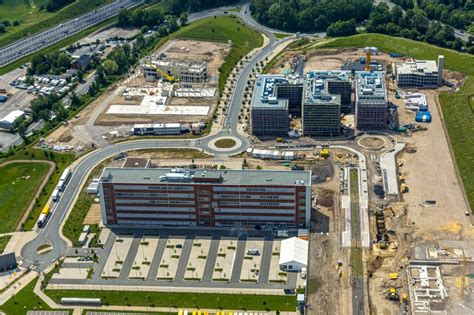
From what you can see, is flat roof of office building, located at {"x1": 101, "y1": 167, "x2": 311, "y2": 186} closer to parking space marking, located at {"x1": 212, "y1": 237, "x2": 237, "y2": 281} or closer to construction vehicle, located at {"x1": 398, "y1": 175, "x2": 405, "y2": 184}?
parking space marking, located at {"x1": 212, "y1": 237, "x2": 237, "y2": 281}

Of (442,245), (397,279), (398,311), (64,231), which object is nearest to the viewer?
(398,311)

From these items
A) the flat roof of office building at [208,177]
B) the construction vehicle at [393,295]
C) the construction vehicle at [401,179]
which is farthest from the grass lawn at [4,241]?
the construction vehicle at [401,179]

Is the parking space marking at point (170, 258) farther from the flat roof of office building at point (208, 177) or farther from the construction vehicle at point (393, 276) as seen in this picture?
the construction vehicle at point (393, 276)

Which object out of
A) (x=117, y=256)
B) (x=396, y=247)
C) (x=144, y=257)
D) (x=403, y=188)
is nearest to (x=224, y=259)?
(x=144, y=257)

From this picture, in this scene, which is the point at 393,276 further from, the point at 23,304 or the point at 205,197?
the point at 23,304

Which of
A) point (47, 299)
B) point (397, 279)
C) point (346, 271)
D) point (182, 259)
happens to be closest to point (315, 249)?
point (346, 271)

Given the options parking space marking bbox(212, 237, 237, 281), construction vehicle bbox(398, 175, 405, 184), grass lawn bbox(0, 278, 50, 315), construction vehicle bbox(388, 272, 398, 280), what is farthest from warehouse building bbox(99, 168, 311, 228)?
construction vehicle bbox(398, 175, 405, 184)

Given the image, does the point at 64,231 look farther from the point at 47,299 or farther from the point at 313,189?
the point at 313,189
